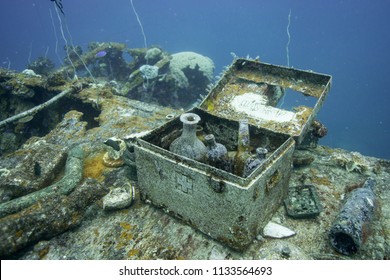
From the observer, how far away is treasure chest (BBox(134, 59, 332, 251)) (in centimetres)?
249

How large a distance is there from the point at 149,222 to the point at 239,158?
1.33 m

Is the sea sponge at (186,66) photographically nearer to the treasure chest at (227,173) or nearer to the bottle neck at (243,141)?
the treasure chest at (227,173)

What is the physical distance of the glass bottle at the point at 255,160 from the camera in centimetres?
286

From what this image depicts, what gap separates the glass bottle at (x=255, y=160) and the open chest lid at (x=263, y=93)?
976 millimetres

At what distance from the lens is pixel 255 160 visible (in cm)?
291

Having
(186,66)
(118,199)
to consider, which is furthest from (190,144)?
(186,66)

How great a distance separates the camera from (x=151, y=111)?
19.6ft

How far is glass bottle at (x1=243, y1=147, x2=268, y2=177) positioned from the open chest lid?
98 centimetres

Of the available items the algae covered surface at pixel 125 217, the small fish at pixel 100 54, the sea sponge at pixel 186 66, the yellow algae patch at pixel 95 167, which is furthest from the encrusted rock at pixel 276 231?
the small fish at pixel 100 54

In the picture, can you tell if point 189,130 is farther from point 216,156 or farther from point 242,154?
point 242,154

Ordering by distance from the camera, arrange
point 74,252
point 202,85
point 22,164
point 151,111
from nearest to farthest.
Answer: point 74,252 < point 22,164 < point 151,111 < point 202,85

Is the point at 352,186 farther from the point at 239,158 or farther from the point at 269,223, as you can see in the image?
the point at 239,158

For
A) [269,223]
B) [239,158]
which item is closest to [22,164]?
[239,158]

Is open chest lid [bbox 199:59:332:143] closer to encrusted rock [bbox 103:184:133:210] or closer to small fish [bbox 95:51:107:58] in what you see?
encrusted rock [bbox 103:184:133:210]
